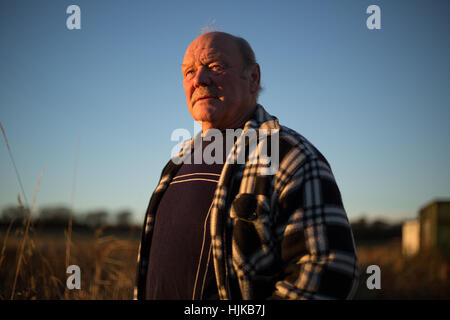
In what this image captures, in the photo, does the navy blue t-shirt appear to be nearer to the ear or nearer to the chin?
the chin

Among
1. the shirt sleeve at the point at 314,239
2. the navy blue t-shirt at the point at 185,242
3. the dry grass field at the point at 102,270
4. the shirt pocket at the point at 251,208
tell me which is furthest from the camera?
the dry grass field at the point at 102,270

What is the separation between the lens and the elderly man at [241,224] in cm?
156

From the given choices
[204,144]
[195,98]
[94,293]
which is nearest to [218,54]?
[195,98]

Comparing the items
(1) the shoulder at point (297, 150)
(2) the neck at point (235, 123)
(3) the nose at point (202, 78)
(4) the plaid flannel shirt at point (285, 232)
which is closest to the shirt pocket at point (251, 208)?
(4) the plaid flannel shirt at point (285, 232)

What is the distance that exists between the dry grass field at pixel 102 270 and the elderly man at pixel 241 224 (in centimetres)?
173

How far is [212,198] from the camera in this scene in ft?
6.43

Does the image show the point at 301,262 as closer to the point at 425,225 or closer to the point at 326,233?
the point at 326,233

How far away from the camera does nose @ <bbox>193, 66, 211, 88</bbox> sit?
2314 millimetres

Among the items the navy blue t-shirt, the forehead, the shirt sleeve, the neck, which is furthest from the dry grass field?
the shirt sleeve

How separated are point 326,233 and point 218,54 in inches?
54.6

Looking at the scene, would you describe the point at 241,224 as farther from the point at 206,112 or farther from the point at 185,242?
the point at 206,112

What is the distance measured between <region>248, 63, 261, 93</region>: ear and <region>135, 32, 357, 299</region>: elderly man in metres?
0.16

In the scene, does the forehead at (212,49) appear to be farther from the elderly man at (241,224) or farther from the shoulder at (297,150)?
the shoulder at (297,150)

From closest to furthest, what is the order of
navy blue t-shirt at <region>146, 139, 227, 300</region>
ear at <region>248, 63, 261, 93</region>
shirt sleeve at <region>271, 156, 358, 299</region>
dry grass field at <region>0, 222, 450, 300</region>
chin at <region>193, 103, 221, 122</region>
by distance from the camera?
shirt sleeve at <region>271, 156, 358, 299</region> → navy blue t-shirt at <region>146, 139, 227, 300</region> → chin at <region>193, 103, 221, 122</region> → ear at <region>248, 63, 261, 93</region> → dry grass field at <region>0, 222, 450, 300</region>
